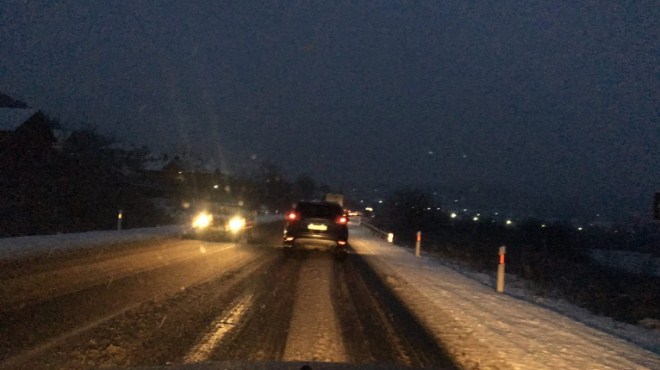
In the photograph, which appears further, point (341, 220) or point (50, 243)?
point (50, 243)

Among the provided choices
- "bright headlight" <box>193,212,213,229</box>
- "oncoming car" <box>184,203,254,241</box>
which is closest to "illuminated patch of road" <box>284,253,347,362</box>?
"oncoming car" <box>184,203,254,241</box>

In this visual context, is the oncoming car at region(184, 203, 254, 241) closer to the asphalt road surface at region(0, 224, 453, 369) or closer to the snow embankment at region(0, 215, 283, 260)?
the snow embankment at region(0, 215, 283, 260)

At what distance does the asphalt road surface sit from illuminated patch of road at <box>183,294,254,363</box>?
→ 0.6 inches

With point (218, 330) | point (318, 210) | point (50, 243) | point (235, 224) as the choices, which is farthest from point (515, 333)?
point (235, 224)

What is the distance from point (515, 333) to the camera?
35.5 feet

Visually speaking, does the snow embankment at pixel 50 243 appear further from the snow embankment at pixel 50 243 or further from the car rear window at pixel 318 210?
the car rear window at pixel 318 210

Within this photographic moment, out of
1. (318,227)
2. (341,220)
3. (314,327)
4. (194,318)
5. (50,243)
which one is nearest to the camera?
(314,327)

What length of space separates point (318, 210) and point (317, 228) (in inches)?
28.0

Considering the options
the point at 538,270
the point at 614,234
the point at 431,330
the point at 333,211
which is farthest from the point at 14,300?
the point at 614,234

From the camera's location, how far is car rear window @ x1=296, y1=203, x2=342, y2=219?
23641 millimetres

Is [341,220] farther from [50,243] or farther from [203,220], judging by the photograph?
[203,220]

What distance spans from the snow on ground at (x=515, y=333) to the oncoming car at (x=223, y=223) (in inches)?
621

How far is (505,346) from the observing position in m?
9.62

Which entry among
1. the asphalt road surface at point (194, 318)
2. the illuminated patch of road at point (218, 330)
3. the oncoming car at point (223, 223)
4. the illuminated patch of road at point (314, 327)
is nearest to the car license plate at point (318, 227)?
the asphalt road surface at point (194, 318)
